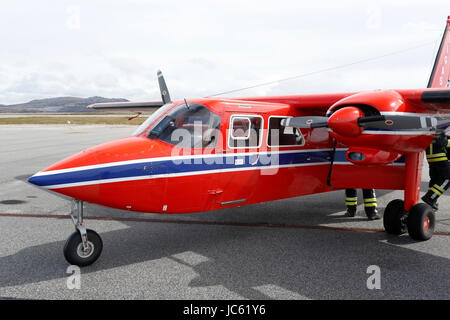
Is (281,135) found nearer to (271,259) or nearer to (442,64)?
(271,259)

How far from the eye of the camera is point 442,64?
11852 millimetres

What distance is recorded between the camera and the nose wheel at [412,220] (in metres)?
6.30

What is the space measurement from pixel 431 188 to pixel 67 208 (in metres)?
7.86

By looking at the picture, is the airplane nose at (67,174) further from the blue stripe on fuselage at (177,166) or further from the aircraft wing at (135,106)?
the aircraft wing at (135,106)

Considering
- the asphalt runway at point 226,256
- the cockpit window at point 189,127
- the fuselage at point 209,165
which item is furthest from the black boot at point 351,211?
the cockpit window at point 189,127

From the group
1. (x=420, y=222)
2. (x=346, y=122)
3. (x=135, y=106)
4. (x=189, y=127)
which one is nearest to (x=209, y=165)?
(x=189, y=127)

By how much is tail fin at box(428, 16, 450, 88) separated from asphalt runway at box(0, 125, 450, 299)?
4.65 m

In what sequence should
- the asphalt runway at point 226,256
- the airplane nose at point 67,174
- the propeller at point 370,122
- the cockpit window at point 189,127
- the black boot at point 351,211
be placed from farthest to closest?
the black boot at point 351,211, the cockpit window at point 189,127, the propeller at point 370,122, the airplane nose at point 67,174, the asphalt runway at point 226,256

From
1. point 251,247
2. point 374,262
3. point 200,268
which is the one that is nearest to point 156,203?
point 200,268

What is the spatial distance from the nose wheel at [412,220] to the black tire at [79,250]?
4999 millimetres

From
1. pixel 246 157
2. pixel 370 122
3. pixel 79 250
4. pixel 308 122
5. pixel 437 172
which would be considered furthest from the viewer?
pixel 437 172

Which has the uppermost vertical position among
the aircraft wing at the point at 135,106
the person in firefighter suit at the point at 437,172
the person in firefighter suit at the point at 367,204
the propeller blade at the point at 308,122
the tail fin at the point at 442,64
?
the tail fin at the point at 442,64

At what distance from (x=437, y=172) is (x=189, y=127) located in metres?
5.15
